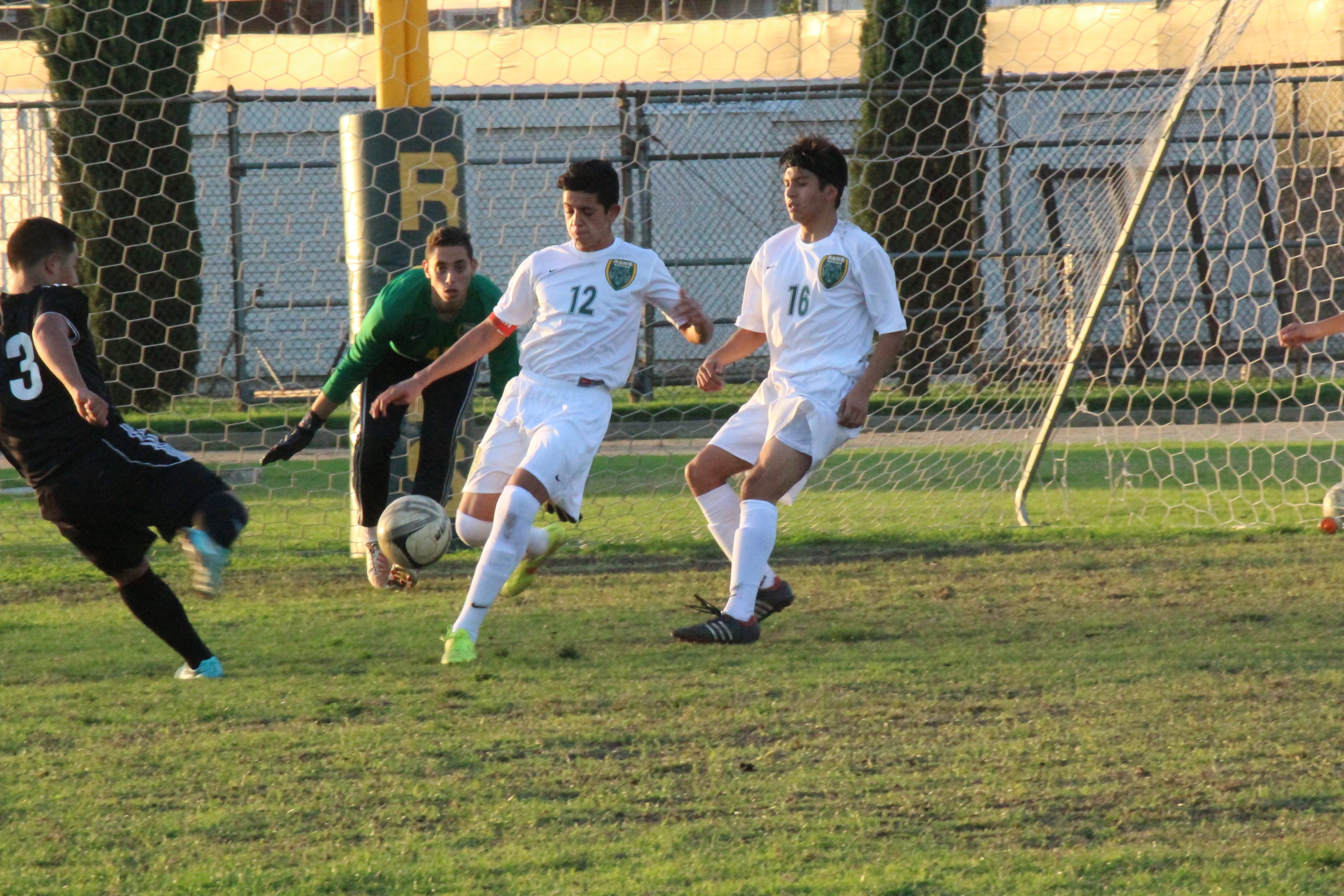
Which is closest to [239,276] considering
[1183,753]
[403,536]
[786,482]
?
[403,536]

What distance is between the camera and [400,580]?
616 cm

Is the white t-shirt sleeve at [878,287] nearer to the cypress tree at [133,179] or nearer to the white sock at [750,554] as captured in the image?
the white sock at [750,554]

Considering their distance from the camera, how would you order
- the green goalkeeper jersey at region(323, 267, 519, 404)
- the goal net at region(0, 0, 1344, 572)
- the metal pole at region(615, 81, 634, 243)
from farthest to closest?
the metal pole at region(615, 81, 634, 243), the goal net at region(0, 0, 1344, 572), the green goalkeeper jersey at region(323, 267, 519, 404)

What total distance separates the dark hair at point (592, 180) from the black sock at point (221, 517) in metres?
1.53

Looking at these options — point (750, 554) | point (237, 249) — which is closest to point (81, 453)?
point (750, 554)

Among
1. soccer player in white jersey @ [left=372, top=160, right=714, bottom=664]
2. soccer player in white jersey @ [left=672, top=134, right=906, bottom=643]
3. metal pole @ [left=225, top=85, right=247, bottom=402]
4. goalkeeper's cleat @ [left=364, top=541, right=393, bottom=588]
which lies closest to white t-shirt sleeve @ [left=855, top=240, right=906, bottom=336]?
soccer player in white jersey @ [left=672, top=134, right=906, bottom=643]

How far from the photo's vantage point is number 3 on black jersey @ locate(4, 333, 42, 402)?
4.39 meters

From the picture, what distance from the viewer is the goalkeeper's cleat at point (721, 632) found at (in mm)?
4922

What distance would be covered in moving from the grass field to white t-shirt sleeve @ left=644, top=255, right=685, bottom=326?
1120 mm

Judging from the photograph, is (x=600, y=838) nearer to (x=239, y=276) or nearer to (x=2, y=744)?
(x=2, y=744)

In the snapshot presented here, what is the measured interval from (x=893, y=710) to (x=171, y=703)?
1999mm

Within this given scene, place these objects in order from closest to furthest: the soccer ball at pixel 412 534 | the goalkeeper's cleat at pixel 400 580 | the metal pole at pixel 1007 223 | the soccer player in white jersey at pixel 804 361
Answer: the soccer player in white jersey at pixel 804 361 < the soccer ball at pixel 412 534 < the goalkeeper's cleat at pixel 400 580 < the metal pole at pixel 1007 223

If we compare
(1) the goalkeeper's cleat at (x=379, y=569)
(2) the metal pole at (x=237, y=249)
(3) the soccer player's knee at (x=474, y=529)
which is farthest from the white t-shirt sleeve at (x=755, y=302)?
(2) the metal pole at (x=237, y=249)

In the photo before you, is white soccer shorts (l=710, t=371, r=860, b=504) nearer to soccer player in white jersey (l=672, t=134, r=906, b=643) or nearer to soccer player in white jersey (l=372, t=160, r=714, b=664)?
soccer player in white jersey (l=672, t=134, r=906, b=643)
